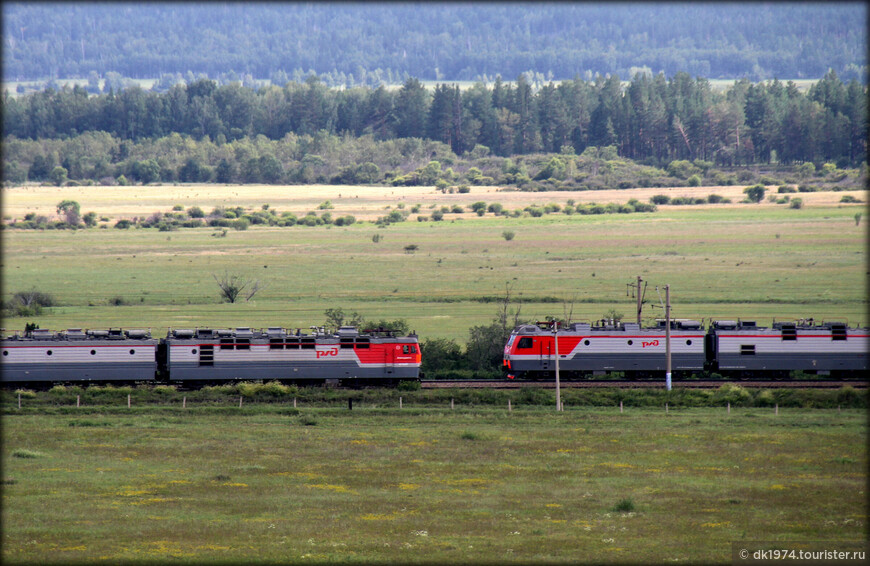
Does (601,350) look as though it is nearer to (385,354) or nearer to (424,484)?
(385,354)

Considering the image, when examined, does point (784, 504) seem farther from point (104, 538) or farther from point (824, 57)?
→ point (824, 57)

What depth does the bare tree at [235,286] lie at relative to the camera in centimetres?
9350

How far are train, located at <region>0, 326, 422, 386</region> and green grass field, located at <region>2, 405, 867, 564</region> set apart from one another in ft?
14.0

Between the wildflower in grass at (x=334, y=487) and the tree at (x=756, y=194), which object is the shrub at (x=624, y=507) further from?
the tree at (x=756, y=194)

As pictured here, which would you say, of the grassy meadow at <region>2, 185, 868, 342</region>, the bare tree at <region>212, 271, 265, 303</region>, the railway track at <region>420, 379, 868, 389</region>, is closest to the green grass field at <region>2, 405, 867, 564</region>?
the railway track at <region>420, 379, 868, 389</region>

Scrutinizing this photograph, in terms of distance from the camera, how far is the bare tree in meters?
93.5

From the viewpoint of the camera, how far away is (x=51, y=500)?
3312 cm

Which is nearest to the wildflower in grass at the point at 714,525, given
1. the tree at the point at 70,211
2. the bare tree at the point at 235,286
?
the bare tree at the point at 235,286

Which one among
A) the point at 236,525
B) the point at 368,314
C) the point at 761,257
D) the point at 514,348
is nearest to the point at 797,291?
the point at 761,257

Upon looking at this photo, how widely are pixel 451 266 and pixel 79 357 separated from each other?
64.6 meters

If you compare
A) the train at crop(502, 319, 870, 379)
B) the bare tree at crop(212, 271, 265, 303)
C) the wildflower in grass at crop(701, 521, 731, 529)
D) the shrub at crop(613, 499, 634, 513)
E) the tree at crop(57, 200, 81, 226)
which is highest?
the tree at crop(57, 200, 81, 226)

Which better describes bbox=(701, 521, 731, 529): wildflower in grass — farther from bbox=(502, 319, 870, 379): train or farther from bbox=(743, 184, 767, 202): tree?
bbox=(743, 184, 767, 202): tree

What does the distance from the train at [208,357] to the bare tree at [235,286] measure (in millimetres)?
37653

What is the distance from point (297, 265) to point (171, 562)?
9202 cm
